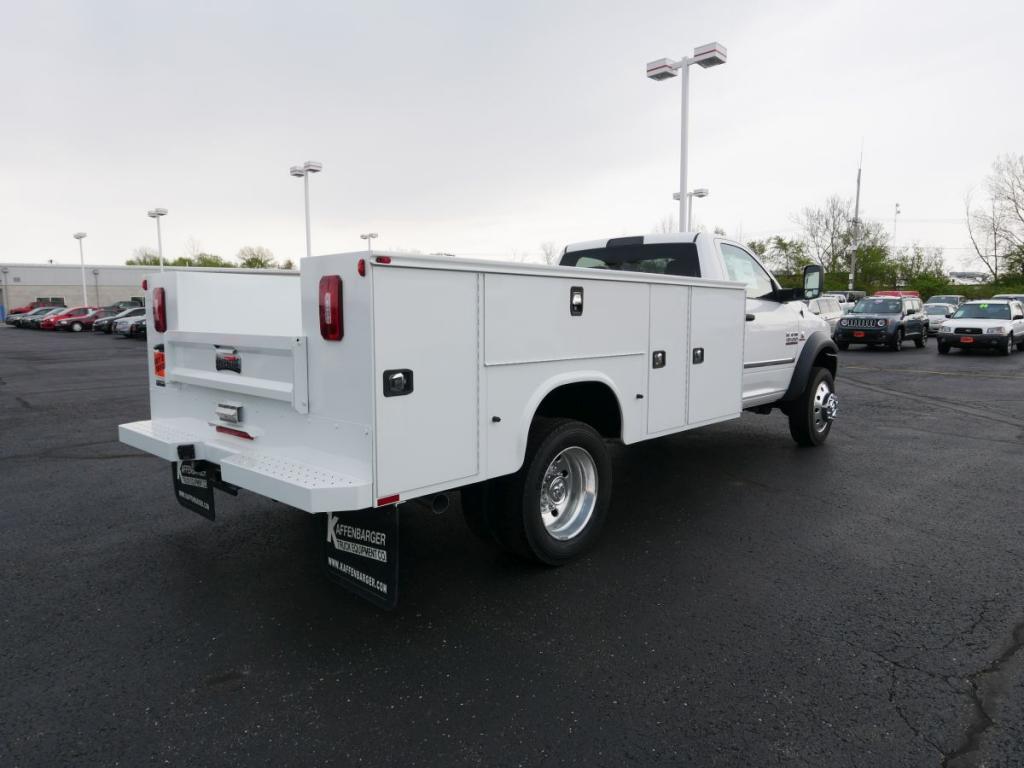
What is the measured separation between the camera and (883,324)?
2359 cm

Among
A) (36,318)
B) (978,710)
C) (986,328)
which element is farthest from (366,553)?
(36,318)

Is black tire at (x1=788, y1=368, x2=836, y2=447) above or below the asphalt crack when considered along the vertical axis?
above

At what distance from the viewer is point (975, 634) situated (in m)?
3.62

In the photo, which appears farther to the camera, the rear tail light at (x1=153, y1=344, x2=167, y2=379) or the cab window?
the cab window

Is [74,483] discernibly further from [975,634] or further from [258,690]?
[975,634]

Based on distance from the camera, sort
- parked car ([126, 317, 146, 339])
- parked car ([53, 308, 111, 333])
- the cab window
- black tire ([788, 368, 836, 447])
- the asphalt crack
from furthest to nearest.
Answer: parked car ([53, 308, 111, 333])
parked car ([126, 317, 146, 339])
black tire ([788, 368, 836, 447])
the cab window
the asphalt crack

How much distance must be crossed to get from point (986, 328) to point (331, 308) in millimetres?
23572

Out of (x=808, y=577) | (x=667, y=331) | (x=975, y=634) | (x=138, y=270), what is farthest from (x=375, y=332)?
(x=138, y=270)

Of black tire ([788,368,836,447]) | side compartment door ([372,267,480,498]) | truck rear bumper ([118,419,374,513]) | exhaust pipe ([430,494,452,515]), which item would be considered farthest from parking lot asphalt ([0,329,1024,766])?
black tire ([788,368,836,447])

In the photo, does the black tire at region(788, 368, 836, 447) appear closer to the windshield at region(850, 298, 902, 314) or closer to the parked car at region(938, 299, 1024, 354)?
the parked car at region(938, 299, 1024, 354)

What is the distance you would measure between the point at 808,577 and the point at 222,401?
3.72 m

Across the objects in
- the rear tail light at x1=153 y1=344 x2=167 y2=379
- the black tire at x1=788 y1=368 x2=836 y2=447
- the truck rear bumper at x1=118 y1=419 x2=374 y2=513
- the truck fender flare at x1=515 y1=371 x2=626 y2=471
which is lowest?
the black tire at x1=788 y1=368 x2=836 y2=447

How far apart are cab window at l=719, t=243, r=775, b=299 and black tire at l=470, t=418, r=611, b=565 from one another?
9.11 ft

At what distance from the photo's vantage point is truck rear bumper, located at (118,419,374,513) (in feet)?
Result: 10.1
